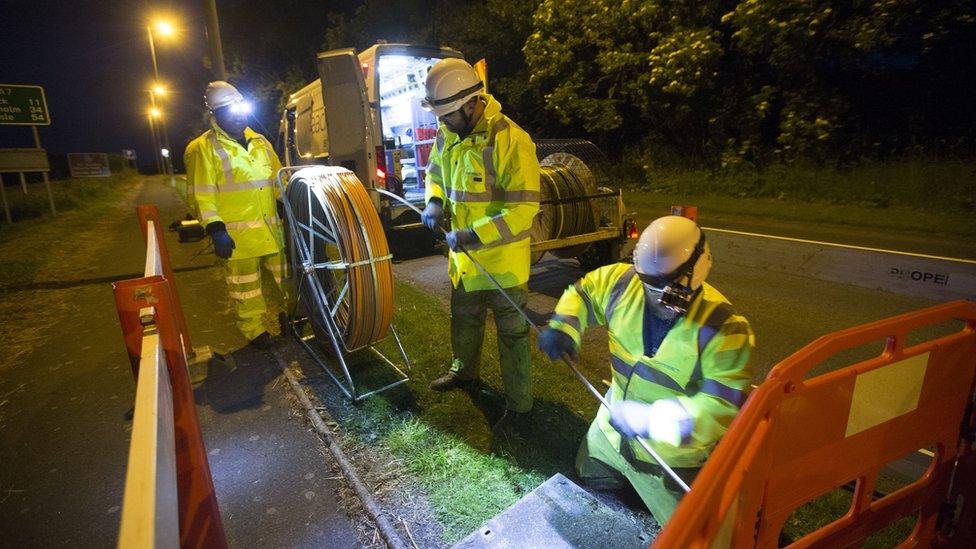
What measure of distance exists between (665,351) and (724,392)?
0.26m

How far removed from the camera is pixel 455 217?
11.1 ft

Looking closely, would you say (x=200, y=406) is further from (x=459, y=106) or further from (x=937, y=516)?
(x=937, y=516)

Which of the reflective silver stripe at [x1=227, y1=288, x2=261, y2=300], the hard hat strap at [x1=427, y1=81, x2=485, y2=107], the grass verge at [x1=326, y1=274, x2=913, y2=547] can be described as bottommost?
the grass verge at [x1=326, y1=274, x2=913, y2=547]

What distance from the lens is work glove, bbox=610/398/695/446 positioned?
1.91 m

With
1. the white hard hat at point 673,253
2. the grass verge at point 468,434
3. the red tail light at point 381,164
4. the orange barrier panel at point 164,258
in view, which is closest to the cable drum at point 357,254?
the grass verge at point 468,434

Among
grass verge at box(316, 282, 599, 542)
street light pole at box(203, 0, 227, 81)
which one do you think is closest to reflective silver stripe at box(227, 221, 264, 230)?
grass verge at box(316, 282, 599, 542)

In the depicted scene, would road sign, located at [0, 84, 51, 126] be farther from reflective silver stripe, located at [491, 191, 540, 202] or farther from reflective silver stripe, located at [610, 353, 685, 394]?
reflective silver stripe, located at [610, 353, 685, 394]

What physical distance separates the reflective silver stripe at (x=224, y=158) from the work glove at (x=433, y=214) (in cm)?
185

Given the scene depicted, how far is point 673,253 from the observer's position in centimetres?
190

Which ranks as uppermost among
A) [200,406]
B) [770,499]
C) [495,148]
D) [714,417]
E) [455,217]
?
[495,148]

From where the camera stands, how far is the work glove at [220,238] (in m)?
4.02

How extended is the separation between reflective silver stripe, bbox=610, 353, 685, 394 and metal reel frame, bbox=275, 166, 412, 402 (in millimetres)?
1951

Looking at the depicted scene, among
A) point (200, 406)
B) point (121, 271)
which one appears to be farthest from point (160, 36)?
point (200, 406)

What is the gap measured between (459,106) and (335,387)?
2.39 meters
